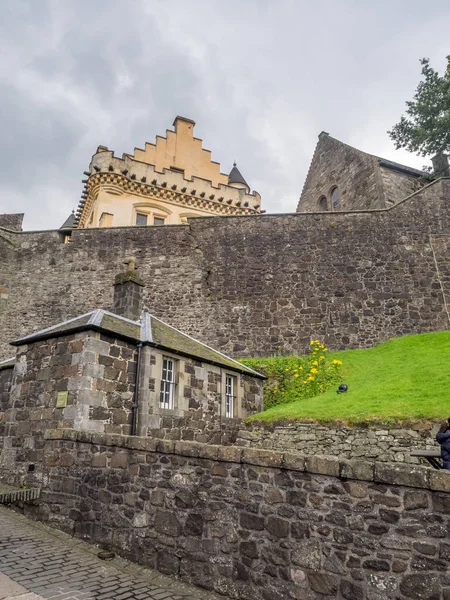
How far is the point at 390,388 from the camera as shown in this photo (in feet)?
39.7

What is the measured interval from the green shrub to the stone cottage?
3.38m

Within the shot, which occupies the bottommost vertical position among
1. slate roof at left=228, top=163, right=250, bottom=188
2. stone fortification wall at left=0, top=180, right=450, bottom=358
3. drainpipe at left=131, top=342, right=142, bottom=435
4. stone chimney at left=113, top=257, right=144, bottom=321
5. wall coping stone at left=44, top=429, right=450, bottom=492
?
wall coping stone at left=44, top=429, right=450, bottom=492

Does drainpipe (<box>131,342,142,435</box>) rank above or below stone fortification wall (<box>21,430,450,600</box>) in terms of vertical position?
above

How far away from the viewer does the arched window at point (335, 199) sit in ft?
96.4

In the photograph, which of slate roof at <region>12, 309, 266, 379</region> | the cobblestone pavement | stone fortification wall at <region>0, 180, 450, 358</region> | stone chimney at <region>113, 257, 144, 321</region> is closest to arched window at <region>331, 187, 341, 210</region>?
stone fortification wall at <region>0, 180, 450, 358</region>

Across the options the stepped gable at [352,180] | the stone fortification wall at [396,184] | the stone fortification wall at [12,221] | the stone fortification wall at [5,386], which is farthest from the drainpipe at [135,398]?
the stone fortification wall at [12,221]

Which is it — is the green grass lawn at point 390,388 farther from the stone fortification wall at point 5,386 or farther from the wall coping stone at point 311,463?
the stone fortification wall at point 5,386

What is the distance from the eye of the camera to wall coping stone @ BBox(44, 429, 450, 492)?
13.0 ft

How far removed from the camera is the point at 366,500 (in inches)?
167

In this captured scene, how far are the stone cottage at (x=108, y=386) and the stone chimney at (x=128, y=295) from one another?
0.23 ft

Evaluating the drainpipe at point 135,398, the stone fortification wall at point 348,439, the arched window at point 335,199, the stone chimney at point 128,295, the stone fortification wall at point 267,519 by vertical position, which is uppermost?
the arched window at point 335,199

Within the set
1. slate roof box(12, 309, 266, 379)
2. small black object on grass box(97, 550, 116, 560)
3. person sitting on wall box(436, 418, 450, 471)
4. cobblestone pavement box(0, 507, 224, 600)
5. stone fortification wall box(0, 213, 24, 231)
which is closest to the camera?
cobblestone pavement box(0, 507, 224, 600)

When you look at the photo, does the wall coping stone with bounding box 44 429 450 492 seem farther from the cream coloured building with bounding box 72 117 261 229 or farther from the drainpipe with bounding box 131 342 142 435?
the cream coloured building with bounding box 72 117 261 229

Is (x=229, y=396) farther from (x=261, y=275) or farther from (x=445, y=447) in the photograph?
(x=445, y=447)
